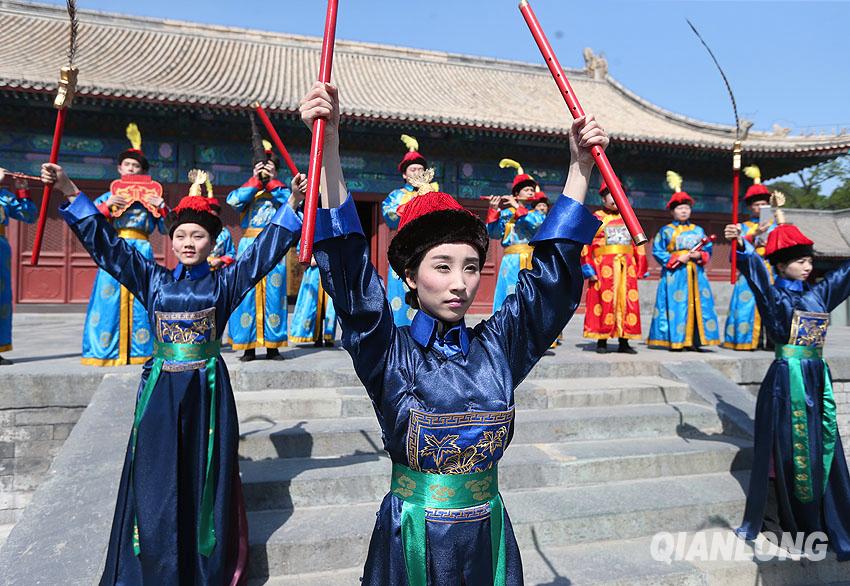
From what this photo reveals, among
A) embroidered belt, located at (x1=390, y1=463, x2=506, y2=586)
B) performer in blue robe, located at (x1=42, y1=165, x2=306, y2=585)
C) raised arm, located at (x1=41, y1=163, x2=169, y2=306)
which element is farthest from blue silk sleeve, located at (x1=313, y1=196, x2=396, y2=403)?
raised arm, located at (x1=41, y1=163, x2=169, y2=306)

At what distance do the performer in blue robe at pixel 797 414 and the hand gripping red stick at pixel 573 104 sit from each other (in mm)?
2466

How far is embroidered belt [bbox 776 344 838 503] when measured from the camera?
353 centimetres

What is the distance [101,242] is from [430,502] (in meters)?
2.13

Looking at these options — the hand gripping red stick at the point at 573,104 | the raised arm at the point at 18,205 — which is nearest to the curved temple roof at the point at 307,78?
the raised arm at the point at 18,205

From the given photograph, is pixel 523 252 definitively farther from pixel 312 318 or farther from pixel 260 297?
pixel 260 297

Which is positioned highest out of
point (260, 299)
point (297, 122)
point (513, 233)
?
point (297, 122)

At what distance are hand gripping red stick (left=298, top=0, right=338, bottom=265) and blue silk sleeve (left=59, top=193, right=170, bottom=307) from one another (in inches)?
71.8

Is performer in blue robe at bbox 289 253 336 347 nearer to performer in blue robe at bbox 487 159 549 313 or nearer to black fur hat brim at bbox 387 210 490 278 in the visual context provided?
performer in blue robe at bbox 487 159 549 313

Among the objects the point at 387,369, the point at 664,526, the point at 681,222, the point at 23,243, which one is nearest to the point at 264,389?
the point at 664,526

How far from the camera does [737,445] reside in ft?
14.3

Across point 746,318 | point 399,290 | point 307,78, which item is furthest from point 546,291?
point 307,78

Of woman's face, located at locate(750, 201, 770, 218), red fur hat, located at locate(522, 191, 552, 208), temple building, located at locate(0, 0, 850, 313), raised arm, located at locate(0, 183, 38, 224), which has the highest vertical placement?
temple building, located at locate(0, 0, 850, 313)

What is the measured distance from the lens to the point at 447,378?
162cm

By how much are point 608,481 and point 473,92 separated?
484 inches
